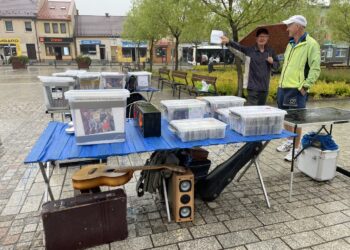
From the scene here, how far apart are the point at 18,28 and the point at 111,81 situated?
37132mm

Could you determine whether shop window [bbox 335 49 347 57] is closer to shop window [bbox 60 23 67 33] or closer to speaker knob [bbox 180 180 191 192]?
shop window [bbox 60 23 67 33]

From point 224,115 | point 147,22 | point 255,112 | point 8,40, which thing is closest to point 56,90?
point 224,115

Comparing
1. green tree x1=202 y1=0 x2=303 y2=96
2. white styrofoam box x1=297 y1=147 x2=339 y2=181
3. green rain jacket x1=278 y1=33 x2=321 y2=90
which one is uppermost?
green tree x1=202 y1=0 x2=303 y2=96

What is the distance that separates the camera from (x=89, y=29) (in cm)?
4038

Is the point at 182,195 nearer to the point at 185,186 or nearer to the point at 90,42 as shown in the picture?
the point at 185,186

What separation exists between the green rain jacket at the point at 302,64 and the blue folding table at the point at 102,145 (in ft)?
4.36

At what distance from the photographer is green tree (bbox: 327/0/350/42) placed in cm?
1917

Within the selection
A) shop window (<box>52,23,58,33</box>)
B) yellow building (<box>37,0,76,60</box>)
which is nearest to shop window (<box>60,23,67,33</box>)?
yellow building (<box>37,0,76,60</box>)

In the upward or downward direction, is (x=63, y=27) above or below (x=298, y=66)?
above

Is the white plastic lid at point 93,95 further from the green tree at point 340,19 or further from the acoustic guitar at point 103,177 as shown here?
the green tree at point 340,19

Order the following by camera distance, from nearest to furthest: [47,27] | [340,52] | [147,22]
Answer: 1. [147,22]
2. [47,27]
3. [340,52]

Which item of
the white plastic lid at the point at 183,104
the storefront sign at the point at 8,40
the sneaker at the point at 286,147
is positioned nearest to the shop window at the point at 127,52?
the storefront sign at the point at 8,40

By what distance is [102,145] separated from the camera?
2.60m

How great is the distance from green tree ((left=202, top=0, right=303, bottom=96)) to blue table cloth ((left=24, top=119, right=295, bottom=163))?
229 inches
